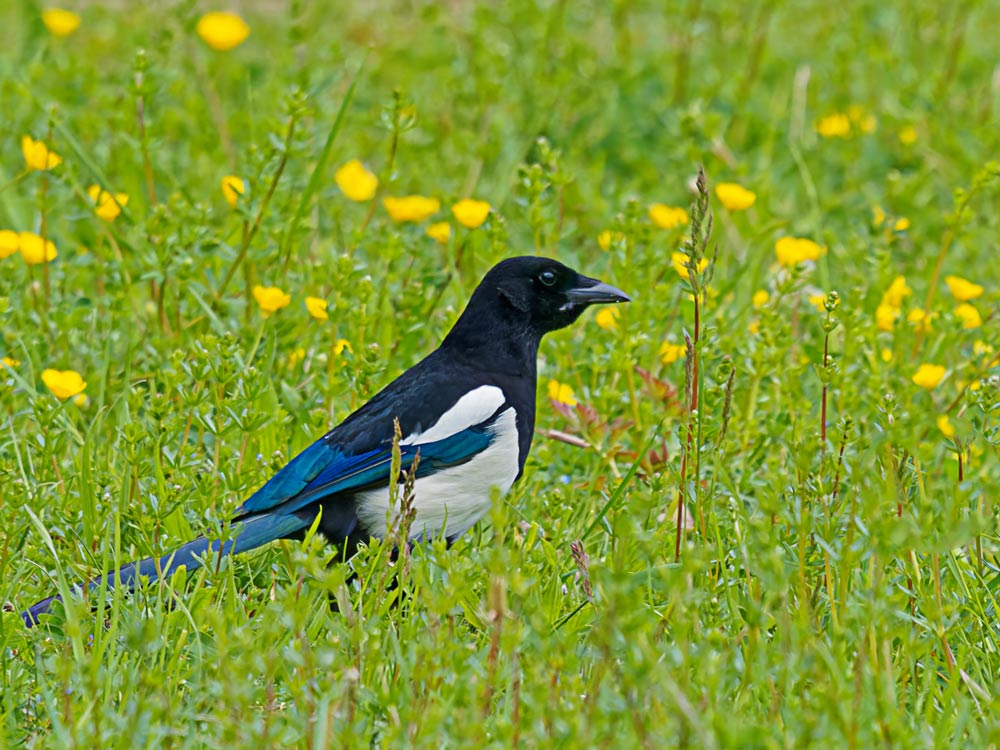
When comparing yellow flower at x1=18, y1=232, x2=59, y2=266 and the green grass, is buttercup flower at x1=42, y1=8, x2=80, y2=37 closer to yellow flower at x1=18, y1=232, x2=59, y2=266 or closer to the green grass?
the green grass

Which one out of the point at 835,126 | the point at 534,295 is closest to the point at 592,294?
the point at 534,295

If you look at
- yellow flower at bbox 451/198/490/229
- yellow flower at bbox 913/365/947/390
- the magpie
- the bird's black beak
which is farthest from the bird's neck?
yellow flower at bbox 913/365/947/390

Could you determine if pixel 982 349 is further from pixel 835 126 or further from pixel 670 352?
pixel 835 126

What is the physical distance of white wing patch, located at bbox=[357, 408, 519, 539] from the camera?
3508 millimetres

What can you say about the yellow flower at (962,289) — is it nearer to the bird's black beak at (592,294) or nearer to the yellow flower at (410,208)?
the bird's black beak at (592,294)

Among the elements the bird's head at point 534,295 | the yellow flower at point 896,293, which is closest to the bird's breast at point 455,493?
the bird's head at point 534,295

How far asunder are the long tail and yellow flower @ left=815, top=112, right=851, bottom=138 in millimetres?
3594

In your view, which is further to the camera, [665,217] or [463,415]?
[665,217]

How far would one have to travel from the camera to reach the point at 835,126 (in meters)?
6.25

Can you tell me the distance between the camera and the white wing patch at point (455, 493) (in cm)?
351

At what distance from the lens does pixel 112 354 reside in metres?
4.41

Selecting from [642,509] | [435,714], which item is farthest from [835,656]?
[435,714]

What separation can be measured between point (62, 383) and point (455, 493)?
98 cm

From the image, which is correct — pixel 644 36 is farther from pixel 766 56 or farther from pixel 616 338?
pixel 616 338
